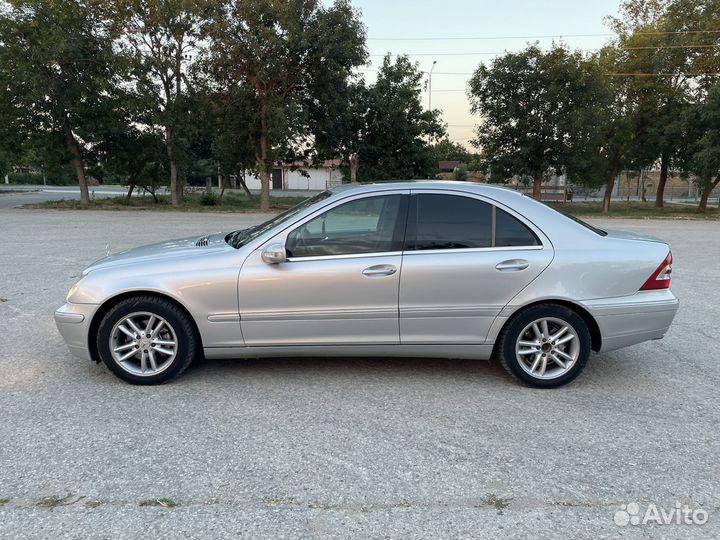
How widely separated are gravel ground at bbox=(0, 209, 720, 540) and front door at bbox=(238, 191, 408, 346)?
0.45m

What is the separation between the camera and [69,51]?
2162 centimetres

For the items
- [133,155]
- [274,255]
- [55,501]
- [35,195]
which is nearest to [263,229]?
[274,255]

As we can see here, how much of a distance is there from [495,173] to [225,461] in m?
26.1

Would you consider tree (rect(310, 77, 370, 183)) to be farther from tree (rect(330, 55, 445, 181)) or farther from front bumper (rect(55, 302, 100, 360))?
front bumper (rect(55, 302, 100, 360))

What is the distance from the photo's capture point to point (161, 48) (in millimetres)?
23891

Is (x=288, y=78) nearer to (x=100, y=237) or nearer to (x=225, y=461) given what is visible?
(x=100, y=237)

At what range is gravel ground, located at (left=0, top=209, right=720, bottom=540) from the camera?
2557 mm

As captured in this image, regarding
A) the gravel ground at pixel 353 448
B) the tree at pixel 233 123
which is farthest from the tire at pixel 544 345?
the tree at pixel 233 123

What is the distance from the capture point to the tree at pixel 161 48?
22562 millimetres

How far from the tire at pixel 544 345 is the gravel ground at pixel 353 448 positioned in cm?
14

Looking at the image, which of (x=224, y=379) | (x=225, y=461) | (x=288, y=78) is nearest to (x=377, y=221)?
(x=224, y=379)

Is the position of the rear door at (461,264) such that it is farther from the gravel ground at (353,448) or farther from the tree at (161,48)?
the tree at (161,48)

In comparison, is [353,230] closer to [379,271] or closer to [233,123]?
[379,271]

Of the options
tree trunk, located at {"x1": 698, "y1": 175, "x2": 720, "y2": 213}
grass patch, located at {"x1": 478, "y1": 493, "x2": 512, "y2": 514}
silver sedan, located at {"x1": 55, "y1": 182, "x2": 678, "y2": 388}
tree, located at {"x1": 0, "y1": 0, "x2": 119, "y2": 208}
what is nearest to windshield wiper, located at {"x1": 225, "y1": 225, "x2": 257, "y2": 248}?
silver sedan, located at {"x1": 55, "y1": 182, "x2": 678, "y2": 388}
